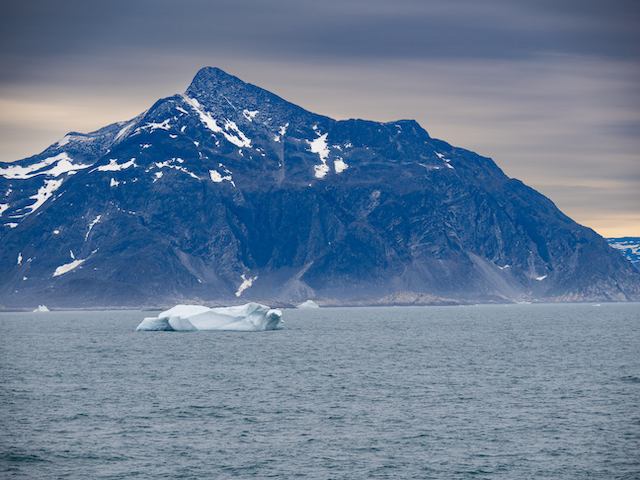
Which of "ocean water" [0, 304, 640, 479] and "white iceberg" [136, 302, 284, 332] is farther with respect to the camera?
"white iceberg" [136, 302, 284, 332]

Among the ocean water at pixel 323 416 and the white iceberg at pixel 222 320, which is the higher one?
the white iceberg at pixel 222 320

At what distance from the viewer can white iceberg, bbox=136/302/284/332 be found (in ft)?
563

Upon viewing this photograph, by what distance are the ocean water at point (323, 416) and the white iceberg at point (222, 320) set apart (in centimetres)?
6261

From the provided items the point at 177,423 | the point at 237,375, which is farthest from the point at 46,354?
the point at 177,423

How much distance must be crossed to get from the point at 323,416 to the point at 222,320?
116 m

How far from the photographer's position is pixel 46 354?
114m

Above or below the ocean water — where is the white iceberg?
above

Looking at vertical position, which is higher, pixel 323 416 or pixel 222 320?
pixel 222 320

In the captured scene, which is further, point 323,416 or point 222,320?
point 222,320

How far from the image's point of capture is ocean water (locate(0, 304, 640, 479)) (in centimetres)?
4353

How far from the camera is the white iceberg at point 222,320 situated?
172 m

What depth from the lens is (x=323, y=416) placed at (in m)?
57.9

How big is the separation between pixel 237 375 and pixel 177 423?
28.6 meters

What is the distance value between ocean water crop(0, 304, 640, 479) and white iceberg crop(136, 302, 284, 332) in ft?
205
